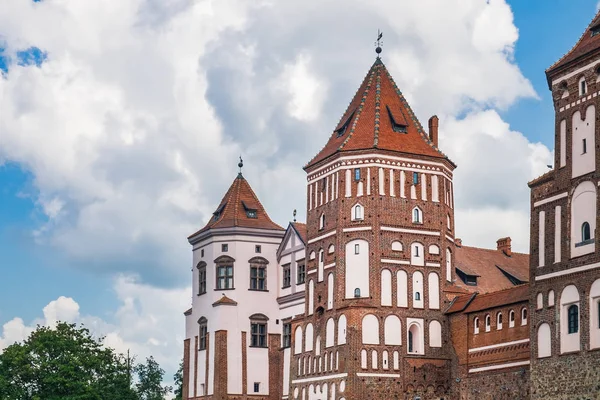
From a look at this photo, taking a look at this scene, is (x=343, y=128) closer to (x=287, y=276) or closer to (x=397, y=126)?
(x=397, y=126)

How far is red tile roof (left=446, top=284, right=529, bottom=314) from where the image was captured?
5509 cm

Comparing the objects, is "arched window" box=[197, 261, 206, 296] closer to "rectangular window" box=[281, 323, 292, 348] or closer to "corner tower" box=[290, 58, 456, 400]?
"rectangular window" box=[281, 323, 292, 348]

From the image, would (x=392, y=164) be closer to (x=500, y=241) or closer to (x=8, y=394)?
(x=500, y=241)

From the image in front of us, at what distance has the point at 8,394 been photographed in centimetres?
7081

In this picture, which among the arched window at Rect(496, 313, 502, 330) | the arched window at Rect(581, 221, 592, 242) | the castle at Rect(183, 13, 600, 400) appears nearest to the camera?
the arched window at Rect(581, 221, 592, 242)

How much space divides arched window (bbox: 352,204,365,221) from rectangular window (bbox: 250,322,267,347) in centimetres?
1290

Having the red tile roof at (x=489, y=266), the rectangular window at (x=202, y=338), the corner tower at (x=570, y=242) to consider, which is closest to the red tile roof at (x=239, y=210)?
the rectangular window at (x=202, y=338)

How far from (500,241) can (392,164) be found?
15.8 m

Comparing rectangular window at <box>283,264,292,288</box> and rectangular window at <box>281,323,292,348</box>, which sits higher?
rectangular window at <box>283,264,292,288</box>

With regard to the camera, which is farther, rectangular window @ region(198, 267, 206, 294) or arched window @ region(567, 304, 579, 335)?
rectangular window @ region(198, 267, 206, 294)

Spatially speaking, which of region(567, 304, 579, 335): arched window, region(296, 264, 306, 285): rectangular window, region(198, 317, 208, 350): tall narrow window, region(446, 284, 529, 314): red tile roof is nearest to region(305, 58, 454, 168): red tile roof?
region(296, 264, 306, 285): rectangular window

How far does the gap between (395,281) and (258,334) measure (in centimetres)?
1341

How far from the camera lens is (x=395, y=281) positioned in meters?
61.9

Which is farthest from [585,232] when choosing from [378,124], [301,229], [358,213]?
[301,229]
